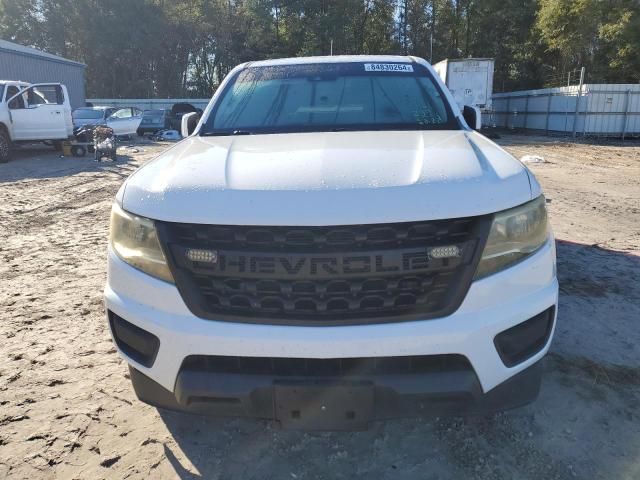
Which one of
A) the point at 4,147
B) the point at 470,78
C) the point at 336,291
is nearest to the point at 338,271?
the point at 336,291

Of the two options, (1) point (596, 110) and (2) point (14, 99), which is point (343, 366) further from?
(1) point (596, 110)

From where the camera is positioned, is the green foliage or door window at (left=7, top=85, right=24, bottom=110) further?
the green foliage

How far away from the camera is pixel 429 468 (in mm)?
2145

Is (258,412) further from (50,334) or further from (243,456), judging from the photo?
(50,334)

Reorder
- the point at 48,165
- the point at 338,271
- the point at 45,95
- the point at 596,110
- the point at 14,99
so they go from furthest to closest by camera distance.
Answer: the point at 596,110, the point at 45,95, the point at 14,99, the point at 48,165, the point at 338,271

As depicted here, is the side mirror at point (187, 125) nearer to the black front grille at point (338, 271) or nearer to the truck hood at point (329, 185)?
the truck hood at point (329, 185)

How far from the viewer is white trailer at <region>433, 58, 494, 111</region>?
23.6 metres

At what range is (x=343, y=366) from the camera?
5.99 feet

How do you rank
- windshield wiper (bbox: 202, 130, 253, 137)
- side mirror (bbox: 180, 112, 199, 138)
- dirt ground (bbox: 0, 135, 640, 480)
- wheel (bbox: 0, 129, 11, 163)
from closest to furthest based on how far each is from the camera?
dirt ground (bbox: 0, 135, 640, 480) → windshield wiper (bbox: 202, 130, 253, 137) → side mirror (bbox: 180, 112, 199, 138) → wheel (bbox: 0, 129, 11, 163)

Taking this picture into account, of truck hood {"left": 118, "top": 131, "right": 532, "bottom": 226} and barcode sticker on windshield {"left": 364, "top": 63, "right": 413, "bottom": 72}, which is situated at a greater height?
barcode sticker on windshield {"left": 364, "top": 63, "right": 413, "bottom": 72}

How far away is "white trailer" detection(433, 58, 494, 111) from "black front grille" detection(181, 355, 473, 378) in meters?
23.5

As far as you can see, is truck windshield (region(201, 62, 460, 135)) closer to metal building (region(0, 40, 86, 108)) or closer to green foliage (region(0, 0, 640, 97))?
metal building (region(0, 40, 86, 108))

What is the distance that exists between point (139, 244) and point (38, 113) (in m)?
14.4

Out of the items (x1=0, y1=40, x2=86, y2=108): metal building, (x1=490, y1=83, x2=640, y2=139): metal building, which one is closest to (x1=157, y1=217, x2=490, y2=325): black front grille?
(x1=490, y1=83, x2=640, y2=139): metal building
